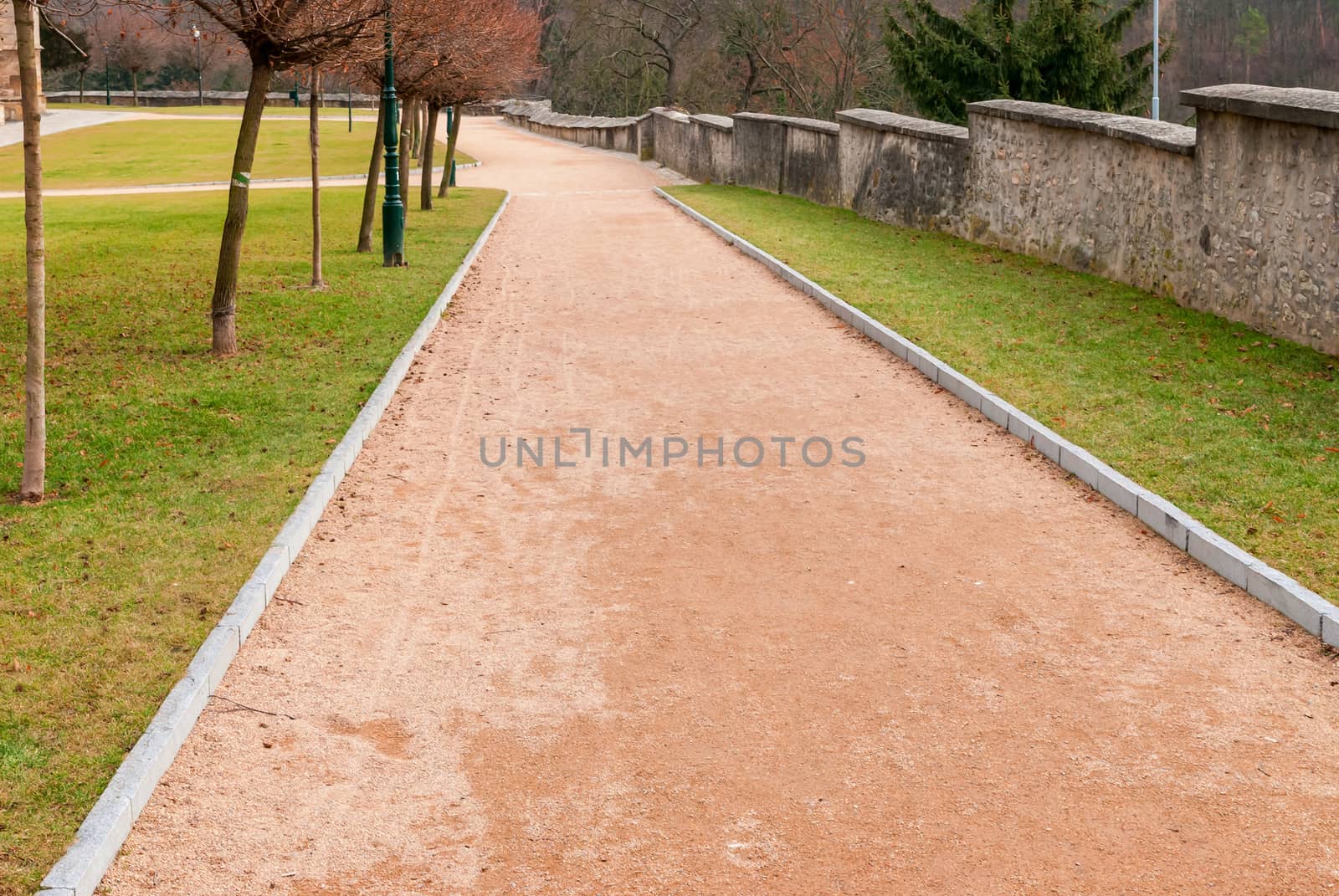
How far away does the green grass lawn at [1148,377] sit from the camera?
25.1 ft

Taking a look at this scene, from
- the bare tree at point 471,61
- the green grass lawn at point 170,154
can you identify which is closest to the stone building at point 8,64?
the green grass lawn at point 170,154

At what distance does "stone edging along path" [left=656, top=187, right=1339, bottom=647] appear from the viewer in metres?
6.21

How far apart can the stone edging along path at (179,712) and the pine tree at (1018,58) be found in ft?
79.5

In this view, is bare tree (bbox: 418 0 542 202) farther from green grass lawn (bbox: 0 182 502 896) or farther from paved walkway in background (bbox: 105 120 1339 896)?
paved walkway in background (bbox: 105 120 1339 896)

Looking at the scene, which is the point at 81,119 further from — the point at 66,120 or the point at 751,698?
the point at 751,698

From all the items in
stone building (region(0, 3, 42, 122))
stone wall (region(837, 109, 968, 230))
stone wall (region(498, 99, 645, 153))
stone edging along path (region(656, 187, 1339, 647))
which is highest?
stone wall (region(498, 99, 645, 153))

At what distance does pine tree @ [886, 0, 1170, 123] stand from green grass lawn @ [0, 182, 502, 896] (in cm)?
1562

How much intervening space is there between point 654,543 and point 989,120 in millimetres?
13764

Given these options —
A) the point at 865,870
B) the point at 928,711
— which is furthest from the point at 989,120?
the point at 865,870

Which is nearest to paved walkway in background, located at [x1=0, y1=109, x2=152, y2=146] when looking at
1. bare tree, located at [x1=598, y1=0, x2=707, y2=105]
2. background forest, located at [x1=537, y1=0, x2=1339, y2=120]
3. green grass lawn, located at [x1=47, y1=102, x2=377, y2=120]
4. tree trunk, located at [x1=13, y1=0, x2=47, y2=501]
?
green grass lawn, located at [x1=47, y1=102, x2=377, y2=120]

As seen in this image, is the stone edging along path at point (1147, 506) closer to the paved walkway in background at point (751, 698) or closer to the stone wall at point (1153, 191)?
the paved walkway in background at point (751, 698)

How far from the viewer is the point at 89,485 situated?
27.4 ft

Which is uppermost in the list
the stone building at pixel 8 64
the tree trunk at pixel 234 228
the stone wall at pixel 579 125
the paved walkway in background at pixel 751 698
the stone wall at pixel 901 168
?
the stone wall at pixel 579 125

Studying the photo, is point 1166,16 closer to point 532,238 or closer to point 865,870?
point 532,238
